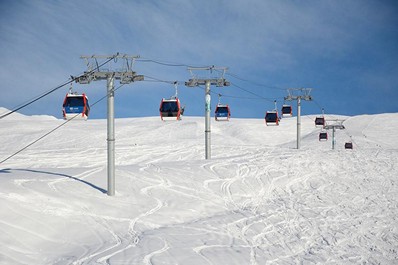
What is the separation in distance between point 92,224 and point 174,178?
6.93 meters

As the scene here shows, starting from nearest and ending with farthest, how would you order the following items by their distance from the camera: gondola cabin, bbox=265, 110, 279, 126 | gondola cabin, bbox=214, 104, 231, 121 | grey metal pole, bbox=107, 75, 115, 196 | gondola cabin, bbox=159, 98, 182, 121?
grey metal pole, bbox=107, 75, 115, 196, gondola cabin, bbox=159, 98, 182, 121, gondola cabin, bbox=214, 104, 231, 121, gondola cabin, bbox=265, 110, 279, 126

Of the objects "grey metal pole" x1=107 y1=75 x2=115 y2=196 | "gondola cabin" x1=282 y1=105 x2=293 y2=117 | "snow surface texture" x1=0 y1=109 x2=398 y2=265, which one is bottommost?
"snow surface texture" x1=0 y1=109 x2=398 y2=265

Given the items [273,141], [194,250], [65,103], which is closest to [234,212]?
[194,250]

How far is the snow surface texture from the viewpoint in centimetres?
909

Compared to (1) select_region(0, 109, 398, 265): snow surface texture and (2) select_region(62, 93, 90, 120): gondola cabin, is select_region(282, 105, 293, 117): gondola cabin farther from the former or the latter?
(2) select_region(62, 93, 90, 120): gondola cabin

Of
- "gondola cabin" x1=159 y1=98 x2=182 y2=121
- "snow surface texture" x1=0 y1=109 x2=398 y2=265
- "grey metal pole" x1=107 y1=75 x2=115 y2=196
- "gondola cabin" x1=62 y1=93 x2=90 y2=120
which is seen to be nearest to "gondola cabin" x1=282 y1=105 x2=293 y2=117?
"snow surface texture" x1=0 y1=109 x2=398 y2=265

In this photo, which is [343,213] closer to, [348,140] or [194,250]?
[194,250]

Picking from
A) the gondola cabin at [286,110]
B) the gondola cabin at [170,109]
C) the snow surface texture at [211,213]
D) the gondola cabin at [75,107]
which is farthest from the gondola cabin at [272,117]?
the gondola cabin at [75,107]

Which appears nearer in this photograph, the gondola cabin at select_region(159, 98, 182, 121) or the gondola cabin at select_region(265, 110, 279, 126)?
the gondola cabin at select_region(159, 98, 182, 121)

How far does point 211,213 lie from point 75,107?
22.3ft

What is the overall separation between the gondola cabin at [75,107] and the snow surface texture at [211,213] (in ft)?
8.00

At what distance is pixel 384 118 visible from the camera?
231ft

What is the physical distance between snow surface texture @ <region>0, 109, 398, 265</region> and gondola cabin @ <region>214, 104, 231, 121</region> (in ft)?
11.2

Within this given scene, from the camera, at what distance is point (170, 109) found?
19375 mm
